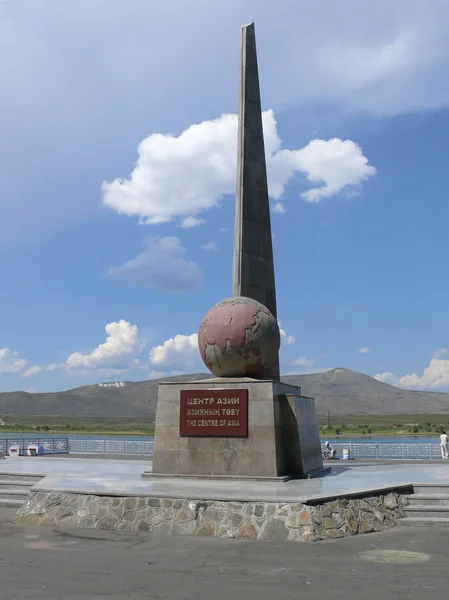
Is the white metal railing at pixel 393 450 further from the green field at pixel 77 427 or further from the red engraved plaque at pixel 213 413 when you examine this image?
the green field at pixel 77 427

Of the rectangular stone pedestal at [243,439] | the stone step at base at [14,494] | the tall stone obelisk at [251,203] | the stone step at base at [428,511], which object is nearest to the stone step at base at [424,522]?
the stone step at base at [428,511]

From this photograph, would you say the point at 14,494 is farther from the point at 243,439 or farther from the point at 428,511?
the point at 428,511

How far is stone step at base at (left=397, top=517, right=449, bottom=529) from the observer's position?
1048 centimetres

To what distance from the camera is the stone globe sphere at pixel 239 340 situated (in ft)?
45.6

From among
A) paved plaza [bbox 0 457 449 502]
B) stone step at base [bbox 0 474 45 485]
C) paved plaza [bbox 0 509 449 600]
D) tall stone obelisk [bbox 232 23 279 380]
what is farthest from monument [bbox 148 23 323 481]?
tall stone obelisk [bbox 232 23 279 380]

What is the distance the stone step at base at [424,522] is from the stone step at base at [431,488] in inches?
38.3

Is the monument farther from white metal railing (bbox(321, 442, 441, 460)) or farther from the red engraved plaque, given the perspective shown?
white metal railing (bbox(321, 442, 441, 460))

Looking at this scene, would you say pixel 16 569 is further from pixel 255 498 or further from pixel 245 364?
pixel 245 364

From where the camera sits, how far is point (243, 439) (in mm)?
13281

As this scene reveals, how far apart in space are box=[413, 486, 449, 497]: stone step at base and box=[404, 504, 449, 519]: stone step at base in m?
0.59

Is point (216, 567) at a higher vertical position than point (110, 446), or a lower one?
lower

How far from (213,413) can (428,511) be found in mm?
4752

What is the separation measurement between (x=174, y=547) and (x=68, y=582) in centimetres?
220

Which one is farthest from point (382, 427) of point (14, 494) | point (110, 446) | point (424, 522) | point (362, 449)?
point (424, 522)
